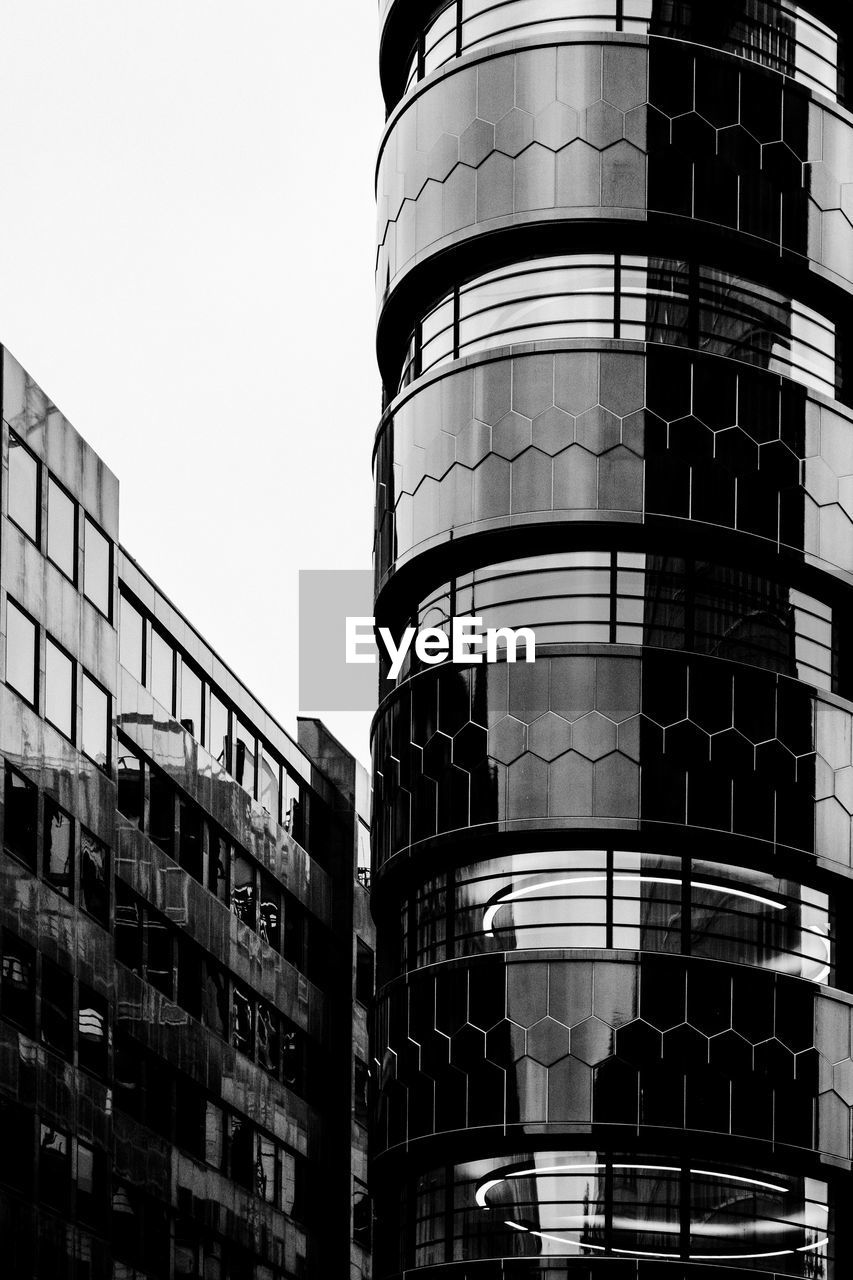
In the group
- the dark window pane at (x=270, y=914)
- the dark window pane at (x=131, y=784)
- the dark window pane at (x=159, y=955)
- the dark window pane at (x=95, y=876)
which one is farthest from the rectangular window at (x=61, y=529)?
the dark window pane at (x=270, y=914)

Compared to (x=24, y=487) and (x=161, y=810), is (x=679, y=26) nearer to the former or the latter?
(x=24, y=487)

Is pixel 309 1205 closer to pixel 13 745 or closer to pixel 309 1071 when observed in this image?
pixel 309 1071

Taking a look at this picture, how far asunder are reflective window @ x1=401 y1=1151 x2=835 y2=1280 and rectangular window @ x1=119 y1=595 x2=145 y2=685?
74.2ft

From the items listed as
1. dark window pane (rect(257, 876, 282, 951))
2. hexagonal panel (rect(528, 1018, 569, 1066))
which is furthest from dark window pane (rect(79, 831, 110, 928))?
hexagonal panel (rect(528, 1018, 569, 1066))

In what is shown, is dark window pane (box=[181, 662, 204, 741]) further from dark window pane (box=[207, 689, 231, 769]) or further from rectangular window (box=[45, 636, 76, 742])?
rectangular window (box=[45, 636, 76, 742])

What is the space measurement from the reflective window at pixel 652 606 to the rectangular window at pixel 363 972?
3728 centimetres

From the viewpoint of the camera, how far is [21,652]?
161 ft

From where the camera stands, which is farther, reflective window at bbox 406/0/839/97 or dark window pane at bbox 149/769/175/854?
dark window pane at bbox 149/769/175/854

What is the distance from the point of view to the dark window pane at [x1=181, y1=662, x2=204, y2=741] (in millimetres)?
61375

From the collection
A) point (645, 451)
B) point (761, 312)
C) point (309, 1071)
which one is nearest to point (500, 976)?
point (645, 451)

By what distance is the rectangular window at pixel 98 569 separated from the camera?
2109 inches

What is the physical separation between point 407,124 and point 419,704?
10967 mm

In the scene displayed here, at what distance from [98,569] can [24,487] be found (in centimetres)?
486

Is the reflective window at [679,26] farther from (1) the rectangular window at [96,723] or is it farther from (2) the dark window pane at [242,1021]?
(2) the dark window pane at [242,1021]
